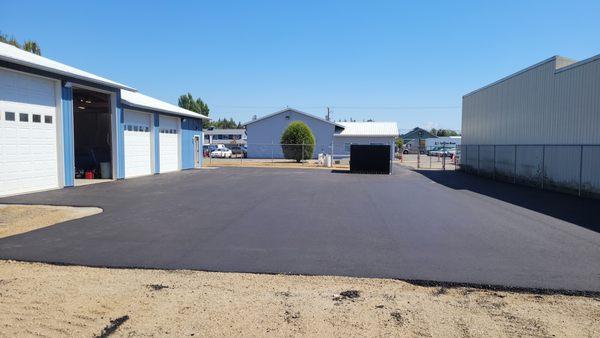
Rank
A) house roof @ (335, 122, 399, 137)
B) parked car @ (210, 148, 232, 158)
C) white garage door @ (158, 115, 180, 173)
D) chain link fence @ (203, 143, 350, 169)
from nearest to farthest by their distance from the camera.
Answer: white garage door @ (158, 115, 180, 173) < chain link fence @ (203, 143, 350, 169) < house roof @ (335, 122, 399, 137) < parked car @ (210, 148, 232, 158)

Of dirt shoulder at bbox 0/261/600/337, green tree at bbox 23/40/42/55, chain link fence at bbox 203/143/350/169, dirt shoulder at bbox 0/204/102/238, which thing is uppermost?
→ green tree at bbox 23/40/42/55

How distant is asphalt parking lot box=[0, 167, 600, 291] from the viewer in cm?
670

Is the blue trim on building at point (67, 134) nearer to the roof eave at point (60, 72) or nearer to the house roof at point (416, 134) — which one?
the roof eave at point (60, 72)

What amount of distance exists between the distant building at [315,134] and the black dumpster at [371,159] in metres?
22.7

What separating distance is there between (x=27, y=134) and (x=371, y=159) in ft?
71.1

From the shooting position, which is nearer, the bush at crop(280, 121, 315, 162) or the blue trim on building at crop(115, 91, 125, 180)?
the blue trim on building at crop(115, 91, 125, 180)

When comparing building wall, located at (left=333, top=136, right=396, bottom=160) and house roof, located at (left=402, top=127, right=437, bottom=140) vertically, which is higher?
house roof, located at (left=402, top=127, right=437, bottom=140)

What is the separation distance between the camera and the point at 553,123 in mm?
20047

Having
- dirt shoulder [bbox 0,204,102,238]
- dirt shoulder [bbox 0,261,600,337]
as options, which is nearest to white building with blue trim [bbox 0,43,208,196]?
dirt shoulder [bbox 0,204,102,238]

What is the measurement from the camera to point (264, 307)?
201 inches

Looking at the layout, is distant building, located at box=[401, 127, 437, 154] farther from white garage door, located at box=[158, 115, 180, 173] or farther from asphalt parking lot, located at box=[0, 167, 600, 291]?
asphalt parking lot, located at box=[0, 167, 600, 291]

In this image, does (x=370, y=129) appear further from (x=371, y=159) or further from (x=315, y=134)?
(x=371, y=159)

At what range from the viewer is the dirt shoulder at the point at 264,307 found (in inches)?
177

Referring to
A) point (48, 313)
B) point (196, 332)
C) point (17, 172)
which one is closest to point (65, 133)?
point (17, 172)
